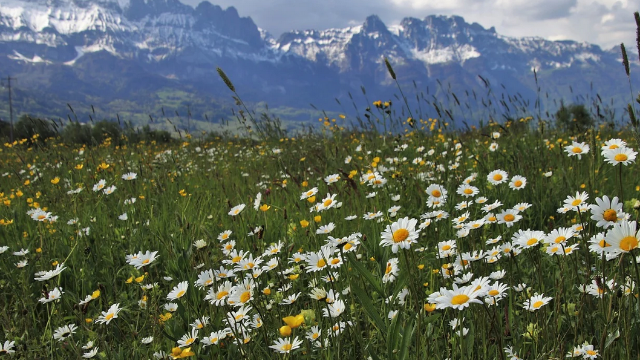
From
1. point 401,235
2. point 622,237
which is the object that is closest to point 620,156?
point 622,237

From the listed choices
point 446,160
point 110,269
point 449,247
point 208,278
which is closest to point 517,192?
point 446,160

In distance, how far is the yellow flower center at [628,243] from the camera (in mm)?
1086

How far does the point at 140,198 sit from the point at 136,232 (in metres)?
1.05

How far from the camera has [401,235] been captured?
149 cm

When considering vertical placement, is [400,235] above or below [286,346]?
above

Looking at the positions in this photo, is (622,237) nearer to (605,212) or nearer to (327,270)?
(605,212)

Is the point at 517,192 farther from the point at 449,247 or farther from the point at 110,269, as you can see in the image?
the point at 110,269

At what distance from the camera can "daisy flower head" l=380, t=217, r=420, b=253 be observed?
4.69 feet

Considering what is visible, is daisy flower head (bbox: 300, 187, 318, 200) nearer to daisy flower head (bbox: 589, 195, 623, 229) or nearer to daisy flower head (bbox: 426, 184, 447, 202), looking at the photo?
daisy flower head (bbox: 426, 184, 447, 202)

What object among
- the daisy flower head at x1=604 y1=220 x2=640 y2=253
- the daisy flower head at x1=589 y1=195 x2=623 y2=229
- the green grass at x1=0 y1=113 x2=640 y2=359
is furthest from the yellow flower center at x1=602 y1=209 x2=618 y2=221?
the daisy flower head at x1=604 y1=220 x2=640 y2=253

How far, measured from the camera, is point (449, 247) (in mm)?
2076

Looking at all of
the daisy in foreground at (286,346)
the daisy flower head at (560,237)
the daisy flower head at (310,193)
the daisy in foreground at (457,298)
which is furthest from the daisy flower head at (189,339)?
the daisy flower head at (560,237)

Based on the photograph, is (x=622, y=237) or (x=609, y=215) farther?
(x=609, y=215)

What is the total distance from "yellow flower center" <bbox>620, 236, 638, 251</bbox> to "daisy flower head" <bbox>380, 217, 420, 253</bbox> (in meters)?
0.57
